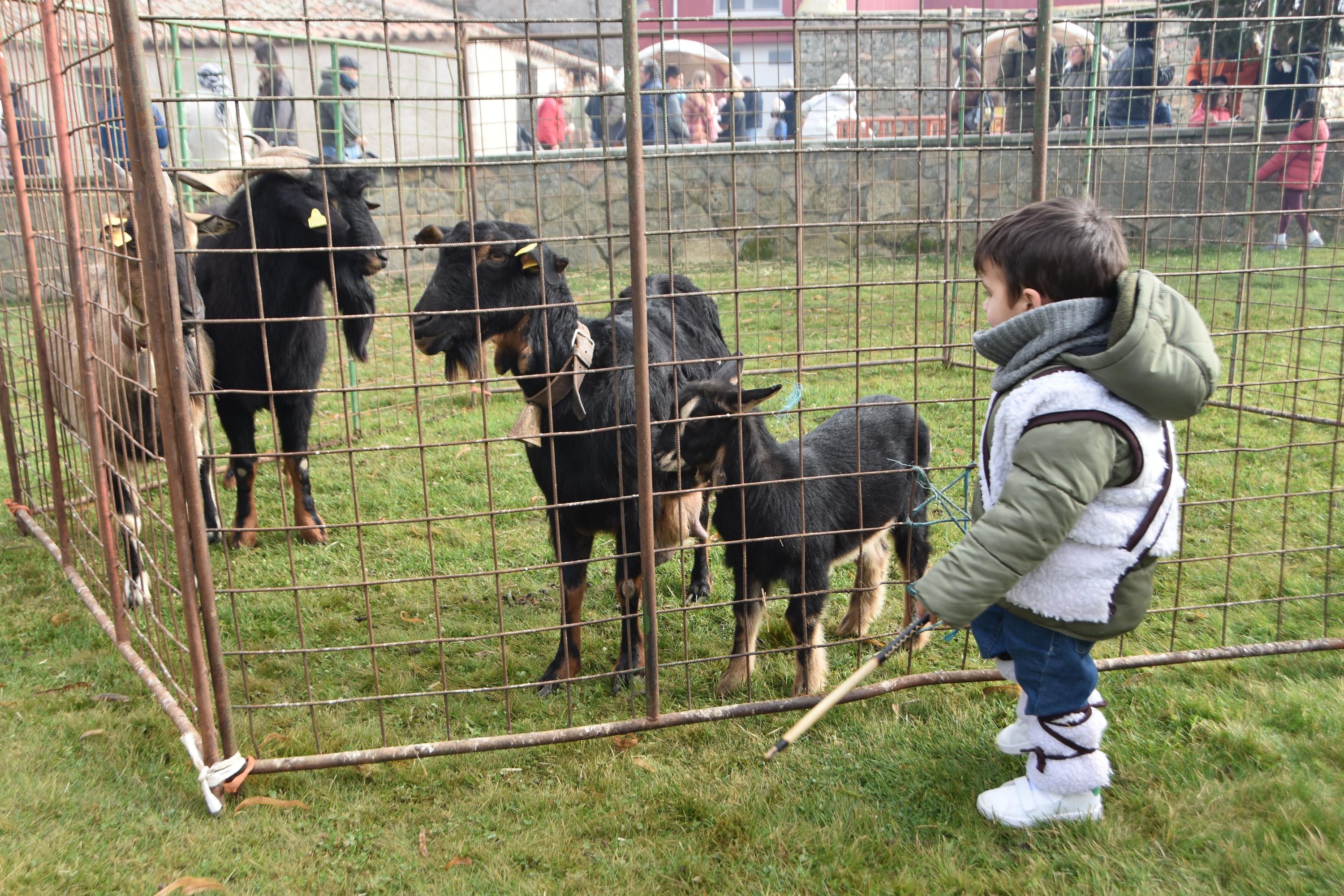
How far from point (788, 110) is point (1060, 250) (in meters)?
9.22

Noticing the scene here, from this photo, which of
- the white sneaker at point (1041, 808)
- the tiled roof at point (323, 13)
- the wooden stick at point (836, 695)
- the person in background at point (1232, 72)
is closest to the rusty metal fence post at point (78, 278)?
the wooden stick at point (836, 695)

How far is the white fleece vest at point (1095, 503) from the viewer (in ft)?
8.82

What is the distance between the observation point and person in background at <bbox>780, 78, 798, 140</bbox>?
3.54 m

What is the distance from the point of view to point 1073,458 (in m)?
2.62

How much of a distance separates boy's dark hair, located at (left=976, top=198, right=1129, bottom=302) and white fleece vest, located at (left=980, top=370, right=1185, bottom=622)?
256 mm

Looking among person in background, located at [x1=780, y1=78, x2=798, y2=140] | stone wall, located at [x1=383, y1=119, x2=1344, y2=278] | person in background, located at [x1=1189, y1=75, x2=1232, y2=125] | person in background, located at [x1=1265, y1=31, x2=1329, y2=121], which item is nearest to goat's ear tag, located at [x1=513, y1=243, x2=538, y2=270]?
person in background, located at [x1=780, y1=78, x2=798, y2=140]

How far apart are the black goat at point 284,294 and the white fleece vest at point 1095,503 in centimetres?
400

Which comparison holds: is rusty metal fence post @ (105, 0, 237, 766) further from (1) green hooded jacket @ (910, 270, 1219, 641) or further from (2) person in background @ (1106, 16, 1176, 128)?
(2) person in background @ (1106, 16, 1176, 128)

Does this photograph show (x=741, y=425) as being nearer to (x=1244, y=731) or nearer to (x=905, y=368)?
(x=1244, y=731)

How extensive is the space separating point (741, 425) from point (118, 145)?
2.51 metres

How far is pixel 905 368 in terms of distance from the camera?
9.61 meters

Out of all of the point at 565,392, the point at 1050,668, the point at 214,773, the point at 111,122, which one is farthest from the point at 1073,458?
the point at 111,122

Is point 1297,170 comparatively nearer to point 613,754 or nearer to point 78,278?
point 613,754

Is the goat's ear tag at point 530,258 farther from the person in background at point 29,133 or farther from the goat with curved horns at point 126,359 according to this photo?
the person in background at point 29,133
